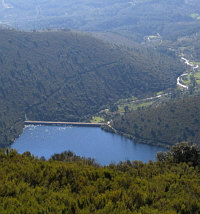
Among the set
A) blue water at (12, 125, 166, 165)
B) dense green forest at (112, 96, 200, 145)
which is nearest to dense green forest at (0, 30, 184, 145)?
blue water at (12, 125, 166, 165)

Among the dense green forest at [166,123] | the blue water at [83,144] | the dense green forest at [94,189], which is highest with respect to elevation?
the dense green forest at [94,189]

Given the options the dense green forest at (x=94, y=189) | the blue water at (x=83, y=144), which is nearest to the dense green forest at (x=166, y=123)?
the blue water at (x=83, y=144)

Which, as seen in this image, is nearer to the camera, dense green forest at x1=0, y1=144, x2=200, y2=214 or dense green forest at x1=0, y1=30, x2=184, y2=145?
dense green forest at x1=0, y1=144, x2=200, y2=214

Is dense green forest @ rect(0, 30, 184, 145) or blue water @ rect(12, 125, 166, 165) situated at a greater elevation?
dense green forest @ rect(0, 30, 184, 145)

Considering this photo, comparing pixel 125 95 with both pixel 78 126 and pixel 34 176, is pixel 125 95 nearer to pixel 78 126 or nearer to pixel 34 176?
pixel 78 126

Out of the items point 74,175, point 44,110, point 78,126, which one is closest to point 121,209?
point 74,175

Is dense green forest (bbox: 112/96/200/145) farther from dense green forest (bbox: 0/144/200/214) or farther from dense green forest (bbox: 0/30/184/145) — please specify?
dense green forest (bbox: 0/144/200/214)

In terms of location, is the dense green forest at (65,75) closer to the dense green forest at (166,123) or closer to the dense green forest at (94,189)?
the dense green forest at (166,123)
